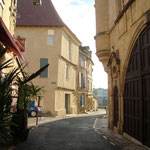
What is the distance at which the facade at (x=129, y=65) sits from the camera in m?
6.98

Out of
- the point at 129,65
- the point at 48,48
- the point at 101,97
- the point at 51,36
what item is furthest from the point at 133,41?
the point at 101,97

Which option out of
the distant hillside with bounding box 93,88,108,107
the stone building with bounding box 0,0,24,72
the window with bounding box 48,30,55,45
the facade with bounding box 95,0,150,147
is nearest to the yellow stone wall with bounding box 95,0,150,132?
the facade with bounding box 95,0,150,147

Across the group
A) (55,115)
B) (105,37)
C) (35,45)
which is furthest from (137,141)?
(35,45)

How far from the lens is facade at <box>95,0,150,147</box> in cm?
698

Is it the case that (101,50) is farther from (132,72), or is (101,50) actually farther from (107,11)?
(132,72)

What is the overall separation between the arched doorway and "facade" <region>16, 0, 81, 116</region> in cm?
1274

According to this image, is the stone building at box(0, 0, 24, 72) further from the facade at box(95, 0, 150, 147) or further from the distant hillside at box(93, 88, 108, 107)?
the distant hillside at box(93, 88, 108, 107)

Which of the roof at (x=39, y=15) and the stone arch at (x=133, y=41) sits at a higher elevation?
the roof at (x=39, y=15)

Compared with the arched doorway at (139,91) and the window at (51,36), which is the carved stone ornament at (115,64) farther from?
the window at (51,36)

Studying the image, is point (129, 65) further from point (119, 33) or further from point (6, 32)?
point (6, 32)

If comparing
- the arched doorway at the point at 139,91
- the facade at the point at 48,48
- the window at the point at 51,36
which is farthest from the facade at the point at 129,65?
the window at the point at 51,36

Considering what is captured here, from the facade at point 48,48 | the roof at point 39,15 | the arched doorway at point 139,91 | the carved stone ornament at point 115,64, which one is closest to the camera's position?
the arched doorway at point 139,91

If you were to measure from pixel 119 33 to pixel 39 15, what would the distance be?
14866mm

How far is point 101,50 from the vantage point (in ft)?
41.6
